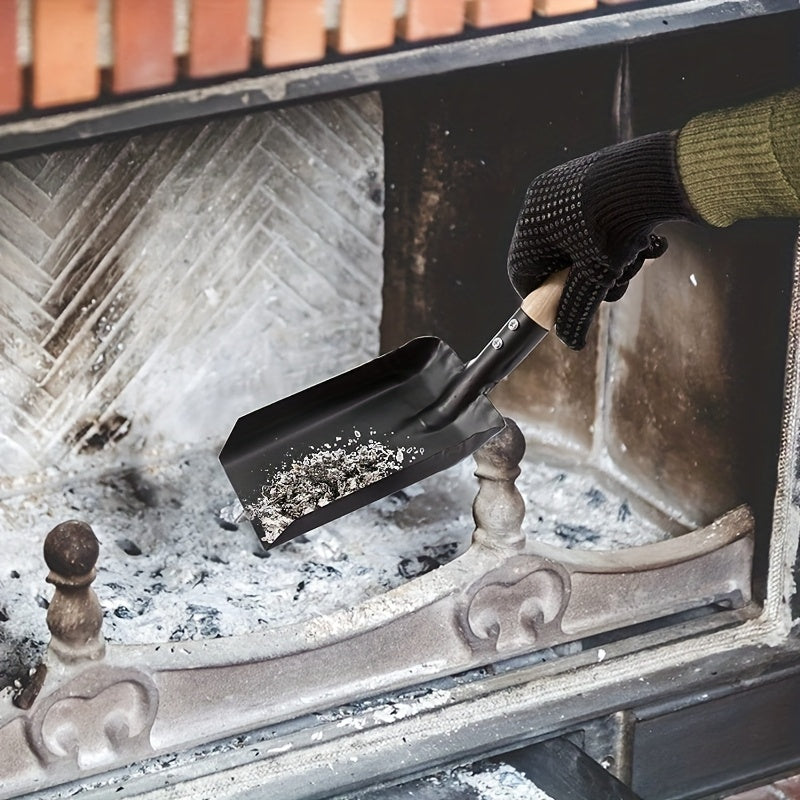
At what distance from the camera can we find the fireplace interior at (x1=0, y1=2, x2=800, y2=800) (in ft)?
5.09

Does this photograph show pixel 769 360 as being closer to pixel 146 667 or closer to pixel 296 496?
pixel 296 496

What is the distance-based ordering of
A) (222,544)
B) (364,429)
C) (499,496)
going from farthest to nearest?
1. (222,544)
2. (499,496)
3. (364,429)

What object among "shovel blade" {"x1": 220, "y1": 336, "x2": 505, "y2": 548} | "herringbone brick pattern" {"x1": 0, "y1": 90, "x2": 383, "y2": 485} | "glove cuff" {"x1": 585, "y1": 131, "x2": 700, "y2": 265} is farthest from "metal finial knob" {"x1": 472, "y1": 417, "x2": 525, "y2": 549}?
"herringbone brick pattern" {"x1": 0, "y1": 90, "x2": 383, "y2": 485}

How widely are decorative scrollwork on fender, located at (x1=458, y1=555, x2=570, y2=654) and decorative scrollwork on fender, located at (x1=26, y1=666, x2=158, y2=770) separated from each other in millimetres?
394

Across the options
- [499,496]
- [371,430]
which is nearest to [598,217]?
[371,430]

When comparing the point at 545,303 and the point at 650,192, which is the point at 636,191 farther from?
the point at 545,303

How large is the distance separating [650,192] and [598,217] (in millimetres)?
53

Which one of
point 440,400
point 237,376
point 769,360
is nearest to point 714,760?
point 769,360

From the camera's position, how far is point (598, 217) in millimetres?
1310

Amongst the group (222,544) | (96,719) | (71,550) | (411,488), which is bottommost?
(96,719)

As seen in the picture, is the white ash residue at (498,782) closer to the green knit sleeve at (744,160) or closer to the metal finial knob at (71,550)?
the metal finial knob at (71,550)

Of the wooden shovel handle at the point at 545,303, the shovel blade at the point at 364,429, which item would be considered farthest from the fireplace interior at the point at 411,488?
the wooden shovel handle at the point at 545,303

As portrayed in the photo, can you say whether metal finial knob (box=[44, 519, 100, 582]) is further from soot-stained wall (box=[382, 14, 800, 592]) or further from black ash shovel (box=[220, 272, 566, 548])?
soot-stained wall (box=[382, 14, 800, 592])

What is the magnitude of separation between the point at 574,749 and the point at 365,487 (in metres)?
0.50
